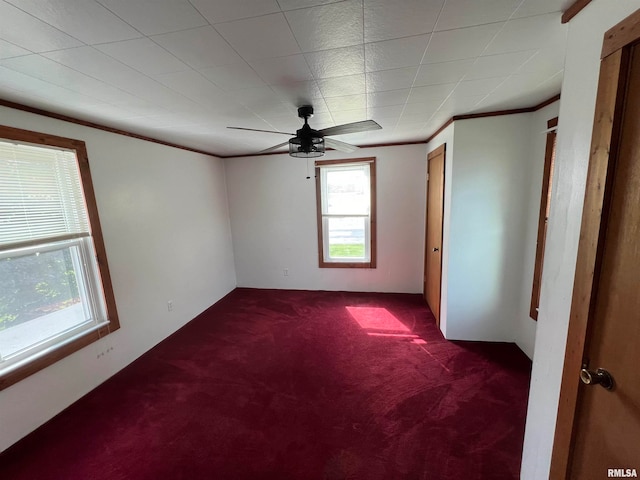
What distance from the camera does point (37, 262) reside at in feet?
6.37

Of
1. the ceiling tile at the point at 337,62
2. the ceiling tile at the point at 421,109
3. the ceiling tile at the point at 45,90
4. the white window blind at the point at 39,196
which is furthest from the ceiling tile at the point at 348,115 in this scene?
the white window blind at the point at 39,196

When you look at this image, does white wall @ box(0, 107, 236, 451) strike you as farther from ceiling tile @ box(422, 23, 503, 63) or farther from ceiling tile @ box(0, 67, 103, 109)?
ceiling tile @ box(422, 23, 503, 63)

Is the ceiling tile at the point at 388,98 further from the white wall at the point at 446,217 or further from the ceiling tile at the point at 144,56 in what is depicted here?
the ceiling tile at the point at 144,56

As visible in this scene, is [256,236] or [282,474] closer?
[282,474]

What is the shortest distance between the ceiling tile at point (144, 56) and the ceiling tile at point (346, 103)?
1.01 m

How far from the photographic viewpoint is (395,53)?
1314 millimetres

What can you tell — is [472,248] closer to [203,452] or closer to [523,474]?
[523,474]

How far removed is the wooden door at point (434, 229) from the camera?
9.70ft

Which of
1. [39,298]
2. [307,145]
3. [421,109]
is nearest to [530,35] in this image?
[421,109]

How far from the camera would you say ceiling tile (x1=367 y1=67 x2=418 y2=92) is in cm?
151

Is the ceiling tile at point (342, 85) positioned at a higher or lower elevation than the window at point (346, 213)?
higher

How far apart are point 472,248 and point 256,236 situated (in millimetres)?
3211

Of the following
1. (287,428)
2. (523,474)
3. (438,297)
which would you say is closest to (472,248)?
(438,297)

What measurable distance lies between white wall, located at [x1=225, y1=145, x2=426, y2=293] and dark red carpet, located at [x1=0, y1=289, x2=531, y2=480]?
3.79 feet
